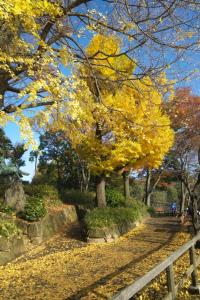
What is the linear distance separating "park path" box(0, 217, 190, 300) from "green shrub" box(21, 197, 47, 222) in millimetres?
1144

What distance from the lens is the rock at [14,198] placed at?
50.5 ft

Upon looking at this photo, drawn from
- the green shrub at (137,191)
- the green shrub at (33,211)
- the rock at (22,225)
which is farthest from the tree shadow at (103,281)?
the green shrub at (137,191)

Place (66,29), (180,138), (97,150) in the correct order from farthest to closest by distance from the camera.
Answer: (180,138), (97,150), (66,29)

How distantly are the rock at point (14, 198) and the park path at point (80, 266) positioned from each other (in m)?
1.98

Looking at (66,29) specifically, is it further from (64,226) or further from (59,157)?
(59,157)

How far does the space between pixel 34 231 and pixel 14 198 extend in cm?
185

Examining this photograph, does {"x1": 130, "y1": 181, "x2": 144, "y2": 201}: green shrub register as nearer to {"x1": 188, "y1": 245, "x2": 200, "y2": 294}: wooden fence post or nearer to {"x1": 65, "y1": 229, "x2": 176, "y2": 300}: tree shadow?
{"x1": 65, "y1": 229, "x2": 176, "y2": 300}: tree shadow

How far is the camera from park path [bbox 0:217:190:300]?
26.9ft

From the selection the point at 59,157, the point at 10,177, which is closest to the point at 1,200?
the point at 10,177

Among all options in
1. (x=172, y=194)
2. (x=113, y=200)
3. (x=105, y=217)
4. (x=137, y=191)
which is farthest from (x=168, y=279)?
(x=172, y=194)

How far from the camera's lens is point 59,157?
28.2 meters

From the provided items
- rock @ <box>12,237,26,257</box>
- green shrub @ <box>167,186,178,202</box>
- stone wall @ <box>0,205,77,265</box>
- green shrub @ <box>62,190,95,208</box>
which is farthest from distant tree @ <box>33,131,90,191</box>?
green shrub @ <box>167,186,178,202</box>

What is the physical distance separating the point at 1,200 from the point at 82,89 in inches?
337

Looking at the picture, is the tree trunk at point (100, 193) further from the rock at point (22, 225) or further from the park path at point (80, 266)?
the rock at point (22, 225)
